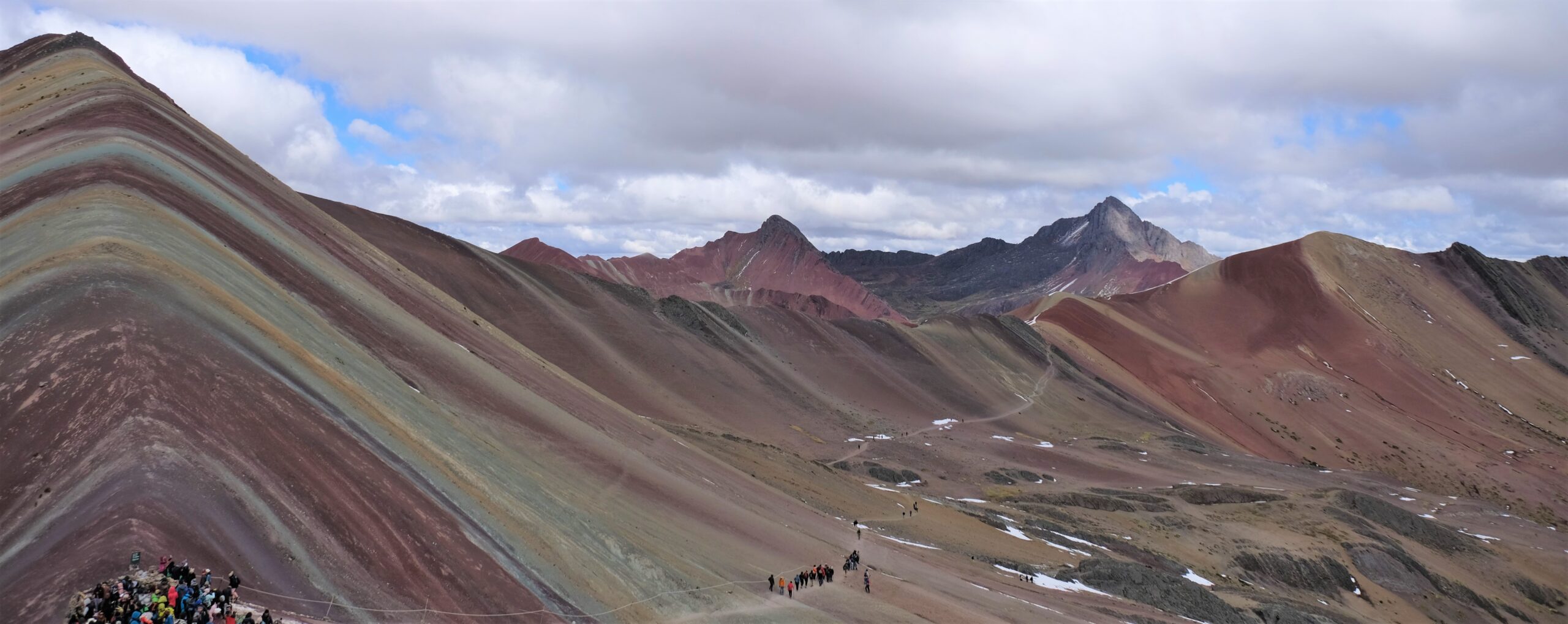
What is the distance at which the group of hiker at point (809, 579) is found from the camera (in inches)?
1313

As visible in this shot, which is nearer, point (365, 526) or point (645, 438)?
point (365, 526)

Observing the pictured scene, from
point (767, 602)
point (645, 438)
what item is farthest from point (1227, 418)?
point (767, 602)

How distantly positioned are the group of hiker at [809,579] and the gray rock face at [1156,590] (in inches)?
559

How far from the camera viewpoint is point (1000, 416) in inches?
4188

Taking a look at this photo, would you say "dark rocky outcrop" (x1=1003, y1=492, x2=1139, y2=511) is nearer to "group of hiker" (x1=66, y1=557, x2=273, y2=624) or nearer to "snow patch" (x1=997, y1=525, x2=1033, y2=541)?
"snow patch" (x1=997, y1=525, x2=1033, y2=541)

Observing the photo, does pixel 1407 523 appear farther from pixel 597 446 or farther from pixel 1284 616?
pixel 597 446

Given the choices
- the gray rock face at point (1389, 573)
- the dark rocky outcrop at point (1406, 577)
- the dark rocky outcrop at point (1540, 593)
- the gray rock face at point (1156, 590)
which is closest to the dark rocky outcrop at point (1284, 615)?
the gray rock face at point (1156, 590)

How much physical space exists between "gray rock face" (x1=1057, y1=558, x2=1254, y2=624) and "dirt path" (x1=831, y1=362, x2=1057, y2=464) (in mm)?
27999

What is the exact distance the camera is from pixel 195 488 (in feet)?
64.5

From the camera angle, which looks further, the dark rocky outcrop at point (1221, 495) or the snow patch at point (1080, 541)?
the dark rocky outcrop at point (1221, 495)

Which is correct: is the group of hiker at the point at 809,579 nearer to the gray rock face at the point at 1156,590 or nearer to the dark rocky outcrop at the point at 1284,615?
the gray rock face at the point at 1156,590

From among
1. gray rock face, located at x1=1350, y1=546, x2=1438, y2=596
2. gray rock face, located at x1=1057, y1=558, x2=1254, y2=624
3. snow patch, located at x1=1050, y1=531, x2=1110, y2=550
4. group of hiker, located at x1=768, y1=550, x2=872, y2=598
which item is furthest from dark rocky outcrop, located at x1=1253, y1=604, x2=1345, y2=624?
group of hiker, located at x1=768, y1=550, x2=872, y2=598

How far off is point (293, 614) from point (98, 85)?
50046mm

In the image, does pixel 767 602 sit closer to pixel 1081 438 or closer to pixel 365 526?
pixel 365 526
